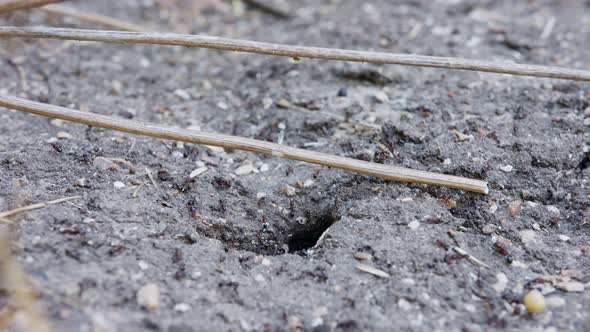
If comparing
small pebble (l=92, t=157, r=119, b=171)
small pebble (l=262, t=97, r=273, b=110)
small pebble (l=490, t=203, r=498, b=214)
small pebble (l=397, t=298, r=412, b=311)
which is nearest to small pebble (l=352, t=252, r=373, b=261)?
small pebble (l=397, t=298, r=412, b=311)

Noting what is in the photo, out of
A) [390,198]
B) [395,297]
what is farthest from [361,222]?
[395,297]

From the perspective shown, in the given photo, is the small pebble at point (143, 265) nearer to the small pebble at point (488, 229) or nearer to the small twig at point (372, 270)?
the small twig at point (372, 270)

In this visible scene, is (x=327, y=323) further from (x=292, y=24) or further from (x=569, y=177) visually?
(x=292, y=24)

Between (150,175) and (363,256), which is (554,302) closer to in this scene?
(363,256)

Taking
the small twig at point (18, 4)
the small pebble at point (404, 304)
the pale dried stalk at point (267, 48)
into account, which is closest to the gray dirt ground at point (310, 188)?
the small pebble at point (404, 304)

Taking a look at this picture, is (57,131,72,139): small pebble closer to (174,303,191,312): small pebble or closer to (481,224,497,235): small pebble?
(174,303,191,312): small pebble
